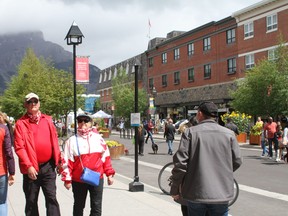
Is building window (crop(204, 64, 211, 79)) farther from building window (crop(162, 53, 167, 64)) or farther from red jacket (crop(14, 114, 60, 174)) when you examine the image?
red jacket (crop(14, 114, 60, 174))

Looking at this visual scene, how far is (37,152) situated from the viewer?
5117 millimetres

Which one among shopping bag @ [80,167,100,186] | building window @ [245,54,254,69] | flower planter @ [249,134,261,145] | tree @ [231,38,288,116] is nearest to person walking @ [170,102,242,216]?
shopping bag @ [80,167,100,186]

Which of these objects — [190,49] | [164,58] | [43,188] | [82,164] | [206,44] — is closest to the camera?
[82,164]

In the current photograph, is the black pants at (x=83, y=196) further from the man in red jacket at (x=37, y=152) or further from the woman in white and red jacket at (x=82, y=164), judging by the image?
the man in red jacket at (x=37, y=152)

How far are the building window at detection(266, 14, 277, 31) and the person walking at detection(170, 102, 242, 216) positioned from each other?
111ft

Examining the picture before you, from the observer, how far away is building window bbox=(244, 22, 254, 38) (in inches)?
1496

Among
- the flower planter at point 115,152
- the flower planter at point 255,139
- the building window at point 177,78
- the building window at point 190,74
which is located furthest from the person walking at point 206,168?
the building window at point 177,78

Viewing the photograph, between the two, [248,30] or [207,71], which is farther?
[207,71]

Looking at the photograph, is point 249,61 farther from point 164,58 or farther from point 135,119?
point 135,119

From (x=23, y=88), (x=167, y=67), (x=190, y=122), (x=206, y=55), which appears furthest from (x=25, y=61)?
(x=190, y=122)

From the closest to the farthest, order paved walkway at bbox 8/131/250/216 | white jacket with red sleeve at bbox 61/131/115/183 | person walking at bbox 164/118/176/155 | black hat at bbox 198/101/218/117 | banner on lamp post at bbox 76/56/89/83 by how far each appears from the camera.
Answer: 1. black hat at bbox 198/101/218/117
2. white jacket with red sleeve at bbox 61/131/115/183
3. paved walkway at bbox 8/131/250/216
4. banner on lamp post at bbox 76/56/89/83
5. person walking at bbox 164/118/176/155

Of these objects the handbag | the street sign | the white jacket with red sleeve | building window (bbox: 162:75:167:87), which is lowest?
the handbag

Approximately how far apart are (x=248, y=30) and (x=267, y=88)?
1103 centimetres

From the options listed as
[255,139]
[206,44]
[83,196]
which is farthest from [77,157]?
[206,44]
